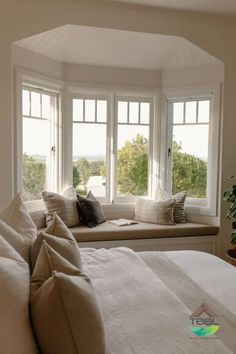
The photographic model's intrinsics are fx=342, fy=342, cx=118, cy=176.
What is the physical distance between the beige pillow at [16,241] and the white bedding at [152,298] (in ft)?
1.29

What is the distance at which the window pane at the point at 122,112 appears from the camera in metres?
4.37

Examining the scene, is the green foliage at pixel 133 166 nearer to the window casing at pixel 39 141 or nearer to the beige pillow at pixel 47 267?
the window casing at pixel 39 141

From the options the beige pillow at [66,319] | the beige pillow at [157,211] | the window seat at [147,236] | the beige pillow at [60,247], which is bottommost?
the window seat at [147,236]

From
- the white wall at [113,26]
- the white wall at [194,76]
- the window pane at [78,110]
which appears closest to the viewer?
the white wall at [113,26]

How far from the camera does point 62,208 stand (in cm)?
369

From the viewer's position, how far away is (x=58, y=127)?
4.09 meters

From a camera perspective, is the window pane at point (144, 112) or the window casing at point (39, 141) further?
the window pane at point (144, 112)

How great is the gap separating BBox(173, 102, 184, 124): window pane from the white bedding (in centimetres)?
238

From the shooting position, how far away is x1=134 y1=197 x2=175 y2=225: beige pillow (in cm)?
402

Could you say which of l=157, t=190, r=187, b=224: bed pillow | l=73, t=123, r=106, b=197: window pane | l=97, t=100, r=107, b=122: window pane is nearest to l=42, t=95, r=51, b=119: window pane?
l=73, t=123, r=106, b=197: window pane

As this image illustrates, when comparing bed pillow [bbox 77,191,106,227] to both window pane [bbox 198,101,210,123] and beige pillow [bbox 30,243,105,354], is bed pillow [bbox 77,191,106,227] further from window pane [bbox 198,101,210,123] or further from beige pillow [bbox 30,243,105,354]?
beige pillow [bbox 30,243,105,354]

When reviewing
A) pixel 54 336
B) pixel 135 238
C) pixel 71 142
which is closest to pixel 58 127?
pixel 71 142

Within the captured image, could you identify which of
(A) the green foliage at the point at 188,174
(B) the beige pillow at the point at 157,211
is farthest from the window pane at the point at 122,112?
(B) the beige pillow at the point at 157,211

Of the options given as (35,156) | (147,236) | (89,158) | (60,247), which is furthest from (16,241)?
(89,158)
